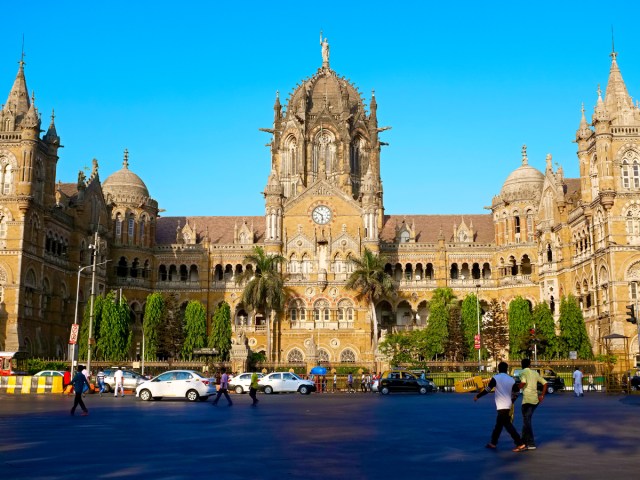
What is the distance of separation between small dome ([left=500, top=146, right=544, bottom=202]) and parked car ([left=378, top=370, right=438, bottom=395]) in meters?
38.5

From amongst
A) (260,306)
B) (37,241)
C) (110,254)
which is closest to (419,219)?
(260,306)

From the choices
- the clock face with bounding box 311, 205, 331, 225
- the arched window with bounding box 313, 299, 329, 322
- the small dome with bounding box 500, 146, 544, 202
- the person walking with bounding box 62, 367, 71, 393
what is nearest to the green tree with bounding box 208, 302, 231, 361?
the arched window with bounding box 313, 299, 329, 322

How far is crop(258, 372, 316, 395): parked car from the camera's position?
49969mm

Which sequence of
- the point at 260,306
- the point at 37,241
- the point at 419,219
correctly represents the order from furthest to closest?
the point at 419,219 < the point at 260,306 < the point at 37,241

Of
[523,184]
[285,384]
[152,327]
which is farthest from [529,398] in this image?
[523,184]

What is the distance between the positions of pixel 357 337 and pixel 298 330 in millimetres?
6087

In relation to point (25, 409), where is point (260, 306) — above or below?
above

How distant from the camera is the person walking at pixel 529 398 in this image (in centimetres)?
1702

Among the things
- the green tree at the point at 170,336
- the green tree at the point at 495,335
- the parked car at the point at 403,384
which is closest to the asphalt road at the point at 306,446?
the parked car at the point at 403,384

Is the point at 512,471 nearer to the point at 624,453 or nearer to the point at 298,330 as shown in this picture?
the point at 624,453

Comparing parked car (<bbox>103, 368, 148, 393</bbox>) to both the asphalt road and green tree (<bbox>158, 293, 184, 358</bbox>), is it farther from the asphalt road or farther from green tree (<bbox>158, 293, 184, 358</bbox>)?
the asphalt road

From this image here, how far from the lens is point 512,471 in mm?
14047

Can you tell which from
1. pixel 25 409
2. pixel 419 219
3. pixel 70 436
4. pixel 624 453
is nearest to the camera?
pixel 624 453

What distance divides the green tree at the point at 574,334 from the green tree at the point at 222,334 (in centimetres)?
2956
